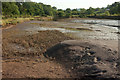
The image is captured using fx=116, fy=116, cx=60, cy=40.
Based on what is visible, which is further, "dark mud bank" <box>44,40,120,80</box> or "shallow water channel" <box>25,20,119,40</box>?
"shallow water channel" <box>25,20,119,40</box>

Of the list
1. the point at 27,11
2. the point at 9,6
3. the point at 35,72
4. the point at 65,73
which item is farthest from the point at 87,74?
the point at 27,11

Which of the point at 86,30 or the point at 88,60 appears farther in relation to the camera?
the point at 86,30

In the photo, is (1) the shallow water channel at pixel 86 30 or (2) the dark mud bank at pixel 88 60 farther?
(1) the shallow water channel at pixel 86 30

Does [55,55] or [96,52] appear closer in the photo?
[96,52]

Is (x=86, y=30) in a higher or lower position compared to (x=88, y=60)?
higher

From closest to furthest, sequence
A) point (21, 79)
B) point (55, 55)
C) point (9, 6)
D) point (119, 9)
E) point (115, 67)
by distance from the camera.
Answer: point (21, 79), point (115, 67), point (55, 55), point (9, 6), point (119, 9)

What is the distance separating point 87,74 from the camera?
4586 millimetres

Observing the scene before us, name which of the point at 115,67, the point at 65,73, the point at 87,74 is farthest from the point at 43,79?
the point at 115,67

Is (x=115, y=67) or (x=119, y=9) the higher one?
(x=119, y=9)

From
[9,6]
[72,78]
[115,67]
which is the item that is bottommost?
[72,78]

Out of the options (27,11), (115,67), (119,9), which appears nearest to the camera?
(115,67)

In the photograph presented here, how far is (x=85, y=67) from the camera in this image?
16.3 feet

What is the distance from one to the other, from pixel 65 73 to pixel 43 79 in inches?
38.6

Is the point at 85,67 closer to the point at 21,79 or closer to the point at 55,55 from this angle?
the point at 55,55
